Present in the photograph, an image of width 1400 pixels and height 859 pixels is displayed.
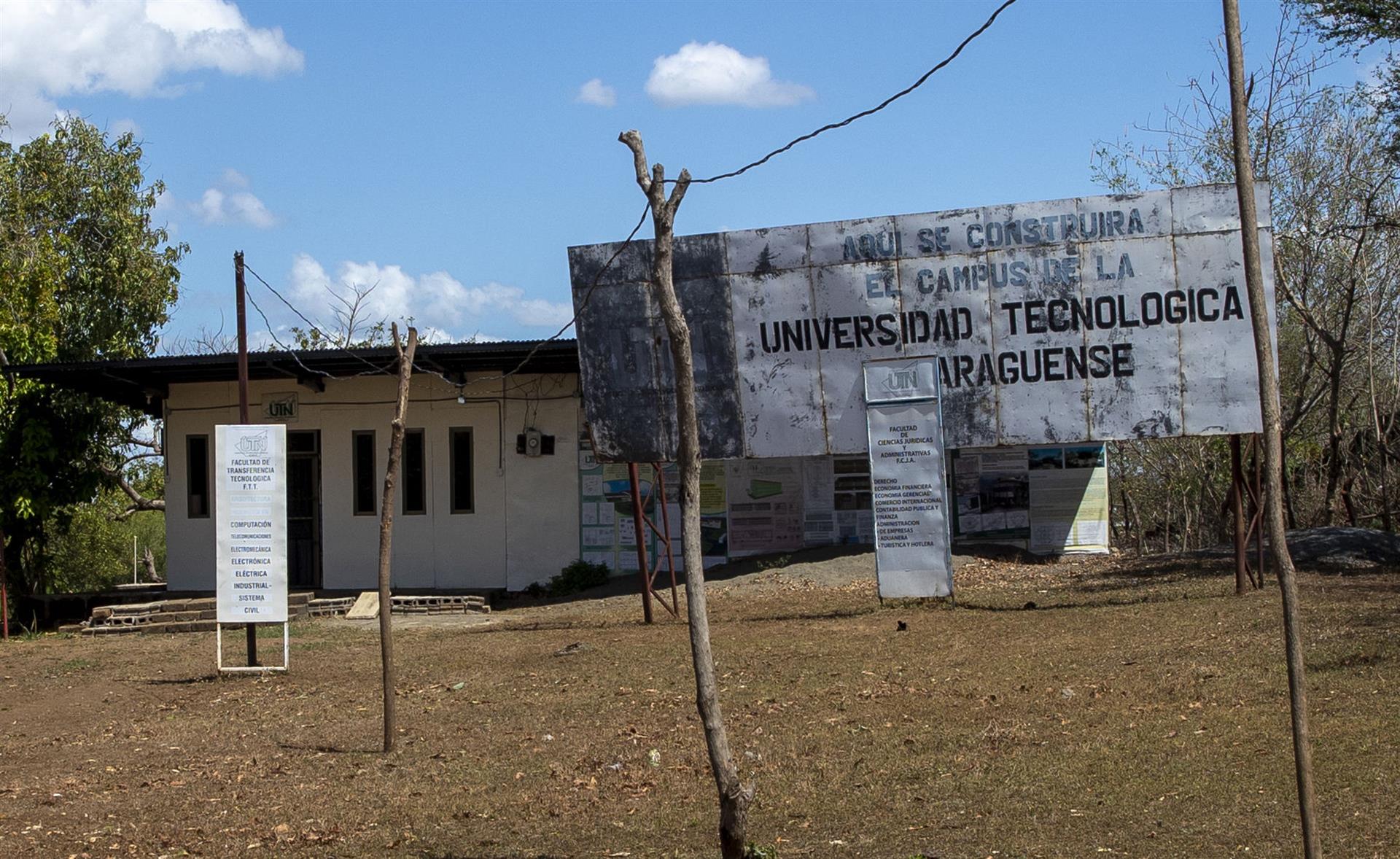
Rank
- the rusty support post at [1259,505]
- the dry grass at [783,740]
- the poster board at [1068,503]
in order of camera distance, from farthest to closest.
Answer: the poster board at [1068,503], the rusty support post at [1259,505], the dry grass at [783,740]

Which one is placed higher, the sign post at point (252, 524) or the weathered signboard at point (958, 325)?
the weathered signboard at point (958, 325)

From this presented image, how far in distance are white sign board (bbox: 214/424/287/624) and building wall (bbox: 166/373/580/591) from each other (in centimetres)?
928

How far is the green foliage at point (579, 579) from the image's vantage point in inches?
856

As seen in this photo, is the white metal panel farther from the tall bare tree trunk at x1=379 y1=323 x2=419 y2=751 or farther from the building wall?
the tall bare tree trunk at x1=379 y1=323 x2=419 y2=751

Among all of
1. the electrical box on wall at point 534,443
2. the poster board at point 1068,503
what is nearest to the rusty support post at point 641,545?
the electrical box on wall at point 534,443

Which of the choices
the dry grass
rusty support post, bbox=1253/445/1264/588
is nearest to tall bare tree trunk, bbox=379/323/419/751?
the dry grass

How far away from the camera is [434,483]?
22.7 meters

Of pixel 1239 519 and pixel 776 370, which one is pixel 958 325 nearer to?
pixel 776 370

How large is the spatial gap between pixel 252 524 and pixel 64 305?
17426 mm

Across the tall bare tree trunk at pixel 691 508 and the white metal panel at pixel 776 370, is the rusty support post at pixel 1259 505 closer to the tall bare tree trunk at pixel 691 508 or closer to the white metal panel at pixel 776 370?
the white metal panel at pixel 776 370

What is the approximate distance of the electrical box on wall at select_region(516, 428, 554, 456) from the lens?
872 inches

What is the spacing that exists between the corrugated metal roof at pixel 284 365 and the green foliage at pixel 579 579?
11.0ft

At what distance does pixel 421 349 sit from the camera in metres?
20.5

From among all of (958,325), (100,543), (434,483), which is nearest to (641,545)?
(958,325)
